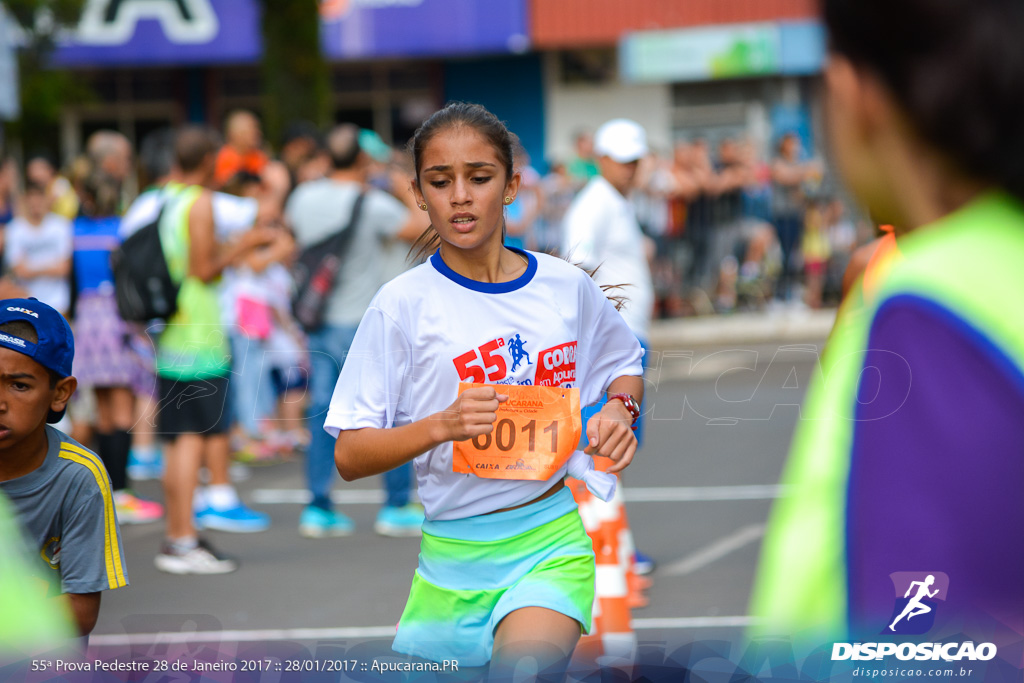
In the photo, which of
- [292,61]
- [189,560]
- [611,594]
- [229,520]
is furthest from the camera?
[292,61]

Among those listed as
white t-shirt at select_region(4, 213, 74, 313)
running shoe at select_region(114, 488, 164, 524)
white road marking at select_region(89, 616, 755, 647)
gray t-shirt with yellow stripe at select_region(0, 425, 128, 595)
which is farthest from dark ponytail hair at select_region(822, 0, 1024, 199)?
white t-shirt at select_region(4, 213, 74, 313)

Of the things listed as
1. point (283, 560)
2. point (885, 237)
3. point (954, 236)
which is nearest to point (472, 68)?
point (283, 560)

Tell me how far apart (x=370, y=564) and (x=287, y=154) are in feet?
15.5

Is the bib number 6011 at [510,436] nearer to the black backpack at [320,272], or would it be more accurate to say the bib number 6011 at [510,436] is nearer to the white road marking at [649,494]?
the black backpack at [320,272]

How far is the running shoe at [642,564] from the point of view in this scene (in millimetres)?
5957

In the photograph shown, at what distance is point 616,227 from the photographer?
238 inches

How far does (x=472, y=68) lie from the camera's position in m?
24.5

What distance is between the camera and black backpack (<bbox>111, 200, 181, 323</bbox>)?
6109mm

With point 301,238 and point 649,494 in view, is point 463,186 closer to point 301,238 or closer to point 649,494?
point 301,238

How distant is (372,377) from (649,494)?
533 centimetres

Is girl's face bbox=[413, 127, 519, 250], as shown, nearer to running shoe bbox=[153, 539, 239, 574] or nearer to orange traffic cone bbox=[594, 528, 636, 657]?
orange traffic cone bbox=[594, 528, 636, 657]

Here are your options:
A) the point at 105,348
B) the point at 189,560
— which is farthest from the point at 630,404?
the point at 105,348

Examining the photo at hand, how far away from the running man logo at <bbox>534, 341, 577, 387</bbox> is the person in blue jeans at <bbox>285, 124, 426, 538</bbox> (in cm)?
392

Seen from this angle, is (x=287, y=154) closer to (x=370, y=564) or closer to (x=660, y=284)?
(x=370, y=564)
